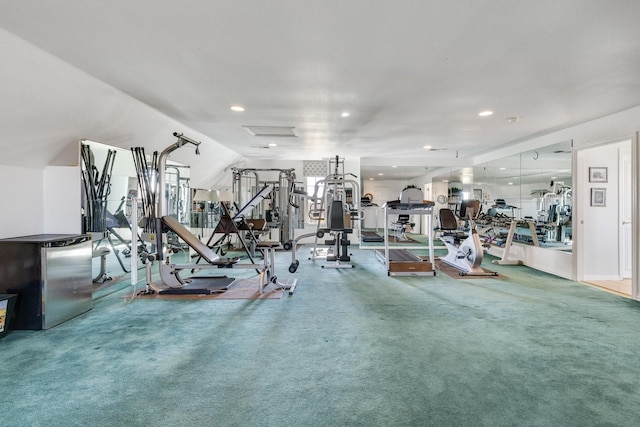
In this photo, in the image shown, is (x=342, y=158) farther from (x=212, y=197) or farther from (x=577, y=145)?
(x=577, y=145)

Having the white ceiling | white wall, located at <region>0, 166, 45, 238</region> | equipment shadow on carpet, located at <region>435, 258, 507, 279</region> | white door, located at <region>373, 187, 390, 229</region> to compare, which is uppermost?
the white ceiling

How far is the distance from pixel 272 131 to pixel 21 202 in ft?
11.3

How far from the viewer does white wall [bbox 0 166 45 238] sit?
122 inches

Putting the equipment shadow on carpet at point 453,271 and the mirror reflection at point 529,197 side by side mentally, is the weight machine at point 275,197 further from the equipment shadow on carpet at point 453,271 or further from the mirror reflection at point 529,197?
the mirror reflection at point 529,197

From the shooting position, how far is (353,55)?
2529mm

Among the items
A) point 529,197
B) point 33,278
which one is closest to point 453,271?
point 529,197

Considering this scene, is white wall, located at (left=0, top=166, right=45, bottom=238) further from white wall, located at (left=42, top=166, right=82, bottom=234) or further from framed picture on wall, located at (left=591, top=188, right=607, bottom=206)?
framed picture on wall, located at (left=591, top=188, right=607, bottom=206)

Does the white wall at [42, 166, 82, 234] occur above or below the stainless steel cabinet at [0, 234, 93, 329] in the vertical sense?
above

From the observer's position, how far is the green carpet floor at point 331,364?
1707 millimetres

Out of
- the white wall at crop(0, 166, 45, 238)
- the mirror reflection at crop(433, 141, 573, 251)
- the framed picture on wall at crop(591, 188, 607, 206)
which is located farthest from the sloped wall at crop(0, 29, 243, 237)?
the framed picture on wall at crop(591, 188, 607, 206)

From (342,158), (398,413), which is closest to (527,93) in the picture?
(398,413)

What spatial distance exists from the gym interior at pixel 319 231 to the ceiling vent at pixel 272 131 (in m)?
0.09

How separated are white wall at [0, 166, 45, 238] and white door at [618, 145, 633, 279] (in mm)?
8274

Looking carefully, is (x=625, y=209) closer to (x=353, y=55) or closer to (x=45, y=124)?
(x=353, y=55)
